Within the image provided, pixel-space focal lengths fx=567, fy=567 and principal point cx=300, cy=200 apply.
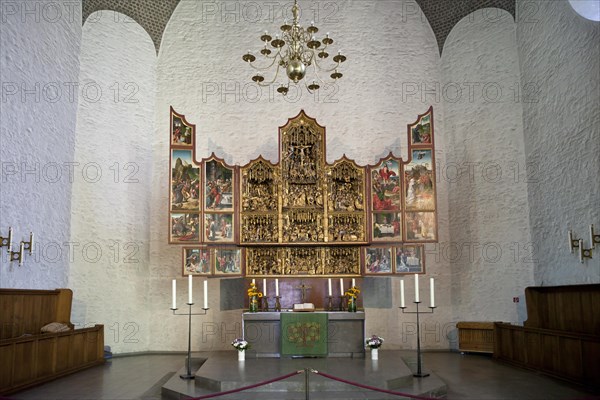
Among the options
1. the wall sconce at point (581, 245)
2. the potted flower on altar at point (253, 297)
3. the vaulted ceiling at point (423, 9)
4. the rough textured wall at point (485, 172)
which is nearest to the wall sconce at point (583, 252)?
the wall sconce at point (581, 245)

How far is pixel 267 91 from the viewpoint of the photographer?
1802cm

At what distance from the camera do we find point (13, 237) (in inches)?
483

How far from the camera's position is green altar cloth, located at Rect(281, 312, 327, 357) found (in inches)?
529

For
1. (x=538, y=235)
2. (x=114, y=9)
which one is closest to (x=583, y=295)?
(x=538, y=235)

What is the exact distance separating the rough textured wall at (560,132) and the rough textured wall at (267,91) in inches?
110

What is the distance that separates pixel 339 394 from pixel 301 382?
75cm

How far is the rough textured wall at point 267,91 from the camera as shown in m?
17.6

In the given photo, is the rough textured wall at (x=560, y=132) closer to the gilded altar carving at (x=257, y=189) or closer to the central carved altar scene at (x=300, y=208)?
the central carved altar scene at (x=300, y=208)

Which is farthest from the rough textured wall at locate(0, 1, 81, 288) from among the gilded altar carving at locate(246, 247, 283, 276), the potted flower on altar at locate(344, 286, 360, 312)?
the potted flower on altar at locate(344, 286, 360, 312)

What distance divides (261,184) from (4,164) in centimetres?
590

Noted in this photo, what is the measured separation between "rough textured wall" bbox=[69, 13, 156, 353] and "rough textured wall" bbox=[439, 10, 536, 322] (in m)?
9.21

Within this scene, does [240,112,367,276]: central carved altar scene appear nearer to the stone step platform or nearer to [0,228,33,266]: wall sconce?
the stone step platform

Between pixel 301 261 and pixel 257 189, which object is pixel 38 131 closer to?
pixel 257 189

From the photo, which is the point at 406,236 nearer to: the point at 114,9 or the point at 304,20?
the point at 304,20
